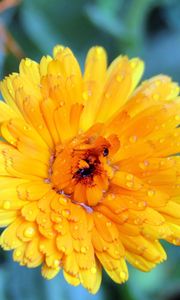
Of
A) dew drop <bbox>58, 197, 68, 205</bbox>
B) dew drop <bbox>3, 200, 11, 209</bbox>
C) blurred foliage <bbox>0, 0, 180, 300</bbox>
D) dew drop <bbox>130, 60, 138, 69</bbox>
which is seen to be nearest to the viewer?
dew drop <bbox>3, 200, 11, 209</bbox>

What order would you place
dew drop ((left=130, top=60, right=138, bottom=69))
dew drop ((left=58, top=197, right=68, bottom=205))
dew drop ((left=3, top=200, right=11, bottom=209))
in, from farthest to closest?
dew drop ((left=130, top=60, right=138, bottom=69))
dew drop ((left=58, top=197, right=68, bottom=205))
dew drop ((left=3, top=200, right=11, bottom=209))

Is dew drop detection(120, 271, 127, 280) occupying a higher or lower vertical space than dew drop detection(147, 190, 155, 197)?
lower

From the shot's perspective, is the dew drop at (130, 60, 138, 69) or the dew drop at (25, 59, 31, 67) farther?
the dew drop at (130, 60, 138, 69)

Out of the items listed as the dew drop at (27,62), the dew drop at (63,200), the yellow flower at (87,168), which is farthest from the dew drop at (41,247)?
the dew drop at (27,62)

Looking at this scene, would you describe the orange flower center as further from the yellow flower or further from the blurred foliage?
the blurred foliage

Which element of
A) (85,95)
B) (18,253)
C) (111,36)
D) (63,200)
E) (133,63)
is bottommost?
(18,253)

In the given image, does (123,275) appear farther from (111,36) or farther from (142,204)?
(111,36)

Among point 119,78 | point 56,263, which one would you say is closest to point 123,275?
point 56,263

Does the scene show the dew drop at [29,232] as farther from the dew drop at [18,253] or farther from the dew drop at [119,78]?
the dew drop at [119,78]

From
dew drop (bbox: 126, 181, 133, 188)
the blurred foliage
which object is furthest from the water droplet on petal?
the blurred foliage
